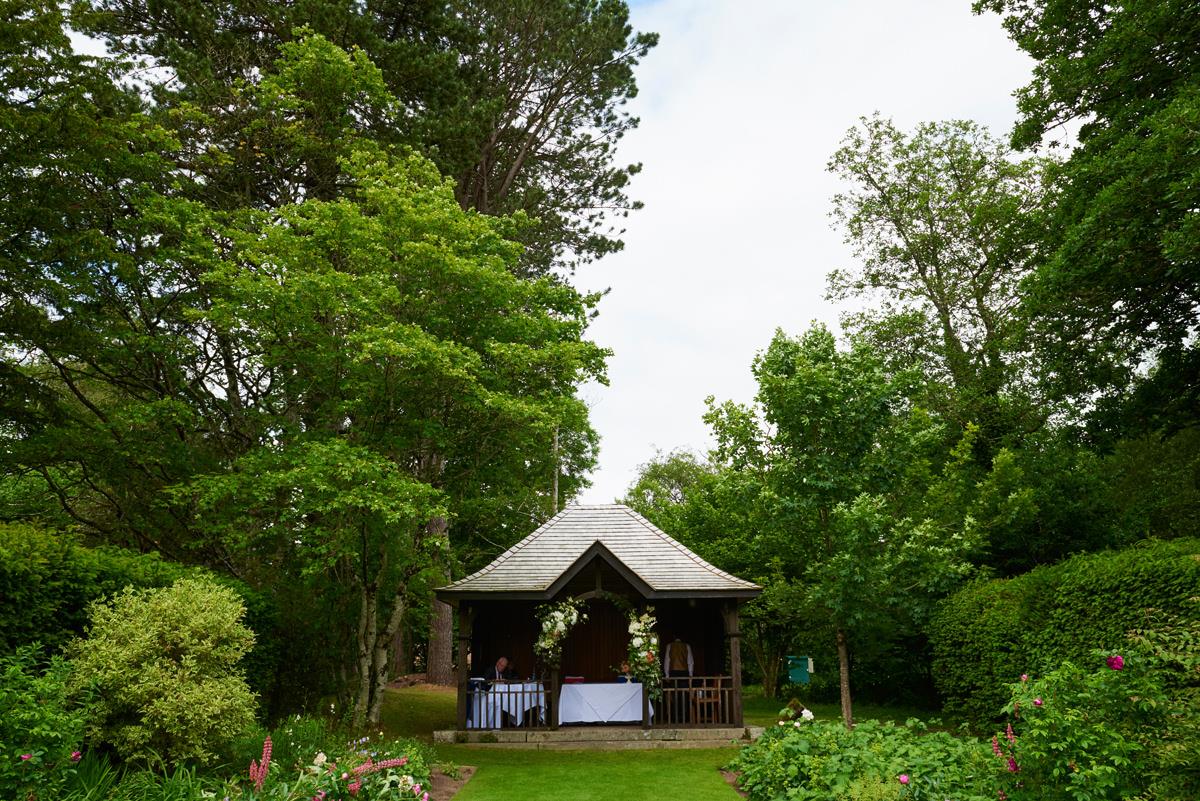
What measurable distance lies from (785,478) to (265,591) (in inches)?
348

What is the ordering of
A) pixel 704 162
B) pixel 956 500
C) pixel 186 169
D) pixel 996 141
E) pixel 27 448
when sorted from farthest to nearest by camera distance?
pixel 996 141, pixel 956 500, pixel 186 169, pixel 704 162, pixel 27 448

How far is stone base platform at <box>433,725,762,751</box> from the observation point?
45.0 feet

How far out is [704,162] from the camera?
14.5m

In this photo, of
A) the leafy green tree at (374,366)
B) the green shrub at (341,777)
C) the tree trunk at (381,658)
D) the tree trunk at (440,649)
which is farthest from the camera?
the tree trunk at (440,649)

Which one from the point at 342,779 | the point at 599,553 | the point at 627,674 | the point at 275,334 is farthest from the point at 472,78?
the point at 342,779

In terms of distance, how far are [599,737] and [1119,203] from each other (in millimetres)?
11899

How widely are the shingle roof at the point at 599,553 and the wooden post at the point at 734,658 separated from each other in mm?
641

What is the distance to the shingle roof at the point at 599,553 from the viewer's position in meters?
14.5

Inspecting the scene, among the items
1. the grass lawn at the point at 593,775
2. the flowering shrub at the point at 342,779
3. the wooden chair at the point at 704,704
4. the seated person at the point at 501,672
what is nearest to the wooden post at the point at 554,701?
the grass lawn at the point at 593,775

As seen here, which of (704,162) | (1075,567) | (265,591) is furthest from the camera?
(704,162)

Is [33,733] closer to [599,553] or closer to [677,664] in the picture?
[599,553]

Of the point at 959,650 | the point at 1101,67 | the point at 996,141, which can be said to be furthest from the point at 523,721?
the point at 996,141

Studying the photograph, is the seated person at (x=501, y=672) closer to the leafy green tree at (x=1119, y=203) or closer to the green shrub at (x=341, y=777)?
the green shrub at (x=341, y=777)

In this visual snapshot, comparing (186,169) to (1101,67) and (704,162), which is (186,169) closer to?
(704,162)
